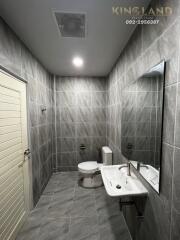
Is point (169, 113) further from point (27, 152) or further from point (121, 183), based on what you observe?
point (27, 152)

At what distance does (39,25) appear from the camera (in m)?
1.40

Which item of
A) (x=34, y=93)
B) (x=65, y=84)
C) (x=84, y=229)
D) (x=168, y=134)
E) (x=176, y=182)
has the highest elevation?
(x=65, y=84)

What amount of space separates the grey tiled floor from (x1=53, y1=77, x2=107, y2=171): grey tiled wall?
873 mm

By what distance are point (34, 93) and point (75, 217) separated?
196 centimetres

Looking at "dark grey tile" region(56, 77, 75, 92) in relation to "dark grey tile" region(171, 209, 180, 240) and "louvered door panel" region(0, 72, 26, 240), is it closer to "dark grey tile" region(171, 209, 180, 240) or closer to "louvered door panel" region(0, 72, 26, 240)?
"louvered door panel" region(0, 72, 26, 240)

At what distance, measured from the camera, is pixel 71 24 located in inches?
53.9

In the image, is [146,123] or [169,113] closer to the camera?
[169,113]

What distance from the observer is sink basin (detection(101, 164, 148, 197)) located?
1.21 metres

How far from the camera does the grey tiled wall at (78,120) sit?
3234mm

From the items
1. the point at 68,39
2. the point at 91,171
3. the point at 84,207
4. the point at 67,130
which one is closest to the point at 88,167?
the point at 91,171

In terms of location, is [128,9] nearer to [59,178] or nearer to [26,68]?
[26,68]

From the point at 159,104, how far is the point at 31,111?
1730mm

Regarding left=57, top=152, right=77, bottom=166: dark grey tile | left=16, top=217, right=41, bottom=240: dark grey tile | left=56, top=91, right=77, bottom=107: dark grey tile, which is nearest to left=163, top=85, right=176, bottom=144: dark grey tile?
left=16, top=217, right=41, bottom=240: dark grey tile

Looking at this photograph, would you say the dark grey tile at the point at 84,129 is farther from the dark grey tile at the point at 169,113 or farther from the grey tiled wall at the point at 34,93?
the dark grey tile at the point at 169,113
